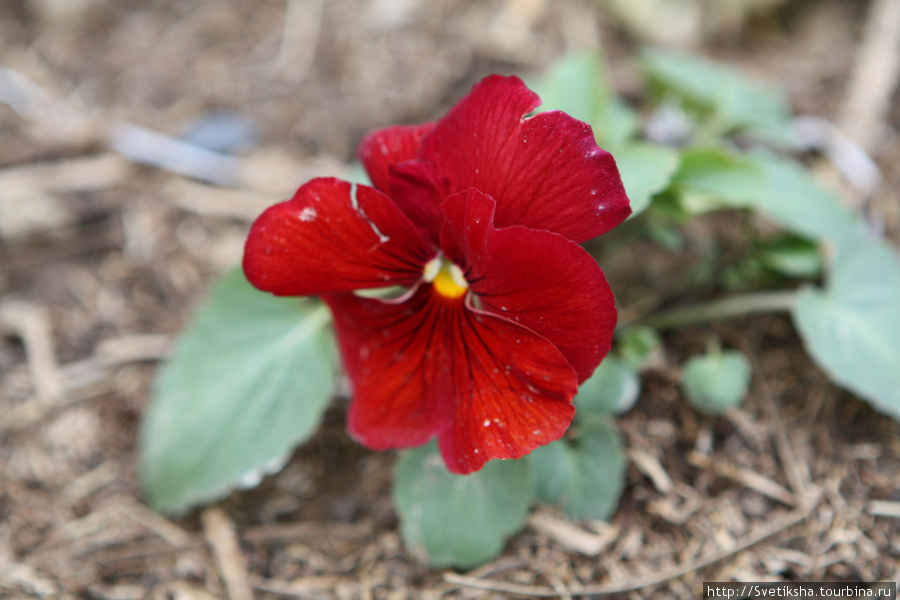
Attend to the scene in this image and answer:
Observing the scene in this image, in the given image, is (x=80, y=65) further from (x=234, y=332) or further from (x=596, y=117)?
(x=596, y=117)

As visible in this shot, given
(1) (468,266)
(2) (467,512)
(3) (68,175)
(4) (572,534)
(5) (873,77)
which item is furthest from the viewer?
(5) (873,77)

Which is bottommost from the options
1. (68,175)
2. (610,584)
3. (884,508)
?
(884,508)

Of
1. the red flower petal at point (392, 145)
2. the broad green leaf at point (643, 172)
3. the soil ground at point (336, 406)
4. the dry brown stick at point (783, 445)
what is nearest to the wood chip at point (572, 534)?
the soil ground at point (336, 406)

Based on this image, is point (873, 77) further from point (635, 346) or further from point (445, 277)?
point (445, 277)

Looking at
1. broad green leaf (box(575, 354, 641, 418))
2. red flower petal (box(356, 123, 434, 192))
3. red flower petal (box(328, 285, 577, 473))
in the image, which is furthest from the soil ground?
red flower petal (box(356, 123, 434, 192))

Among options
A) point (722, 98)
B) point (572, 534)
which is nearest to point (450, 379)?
point (572, 534)

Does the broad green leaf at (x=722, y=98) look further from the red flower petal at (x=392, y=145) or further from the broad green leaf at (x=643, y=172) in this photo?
the red flower petal at (x=392, y=145)
